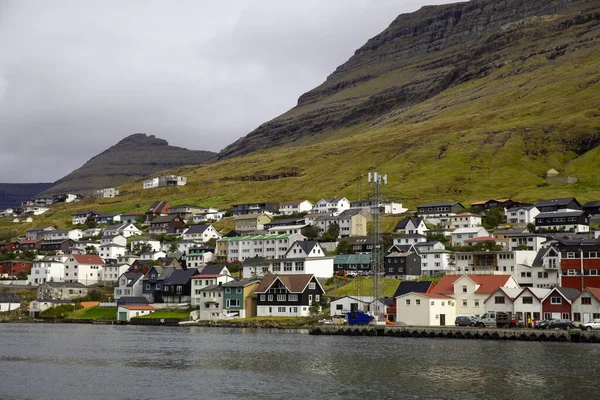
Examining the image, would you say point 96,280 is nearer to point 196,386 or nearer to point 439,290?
point 439,290

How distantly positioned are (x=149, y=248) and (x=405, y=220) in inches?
1915

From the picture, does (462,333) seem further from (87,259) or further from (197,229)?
(197,229)

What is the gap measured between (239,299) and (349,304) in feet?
55.4

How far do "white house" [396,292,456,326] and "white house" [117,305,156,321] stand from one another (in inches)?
1580

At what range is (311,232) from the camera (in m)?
139

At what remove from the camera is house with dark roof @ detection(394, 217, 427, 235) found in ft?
440

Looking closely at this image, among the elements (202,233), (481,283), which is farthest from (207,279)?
(202,233)

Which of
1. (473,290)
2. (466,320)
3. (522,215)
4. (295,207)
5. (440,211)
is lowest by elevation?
(466,320)

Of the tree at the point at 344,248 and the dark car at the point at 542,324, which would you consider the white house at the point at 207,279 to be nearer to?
the tree at the point at 344,248

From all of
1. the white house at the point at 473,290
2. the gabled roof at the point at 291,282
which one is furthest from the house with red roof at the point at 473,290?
the gabled roof at the point at 291,282

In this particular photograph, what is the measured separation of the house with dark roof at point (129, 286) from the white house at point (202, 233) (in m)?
31.1

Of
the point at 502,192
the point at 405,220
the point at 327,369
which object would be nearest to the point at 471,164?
the point at 502,192

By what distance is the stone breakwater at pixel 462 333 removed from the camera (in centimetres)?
6912

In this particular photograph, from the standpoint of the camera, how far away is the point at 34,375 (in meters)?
50.1
